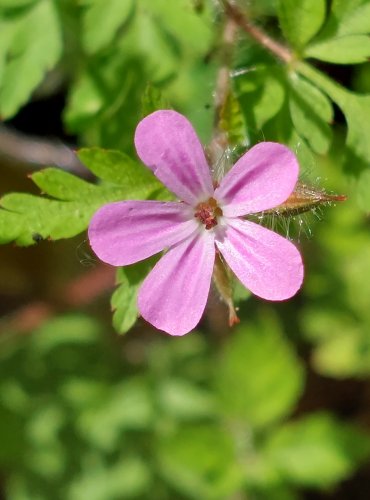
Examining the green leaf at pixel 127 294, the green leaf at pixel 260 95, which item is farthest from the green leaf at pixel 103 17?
the green leaf at pixel 127 294

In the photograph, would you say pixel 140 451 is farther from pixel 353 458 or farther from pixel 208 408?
pixel 353 458

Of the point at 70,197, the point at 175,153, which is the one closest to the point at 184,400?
the point at 70,197

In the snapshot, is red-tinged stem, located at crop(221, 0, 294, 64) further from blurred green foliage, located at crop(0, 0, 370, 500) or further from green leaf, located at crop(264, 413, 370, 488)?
green leaf, located at crop(264, 413, 370, 488)

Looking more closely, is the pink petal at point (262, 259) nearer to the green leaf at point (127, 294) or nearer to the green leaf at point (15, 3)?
the green leaf at point (127, 294)

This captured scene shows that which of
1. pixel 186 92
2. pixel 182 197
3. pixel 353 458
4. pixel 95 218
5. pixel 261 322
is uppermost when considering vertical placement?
pixel 95 218

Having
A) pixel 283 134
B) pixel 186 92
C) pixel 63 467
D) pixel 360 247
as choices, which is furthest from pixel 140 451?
pixel 283 134
